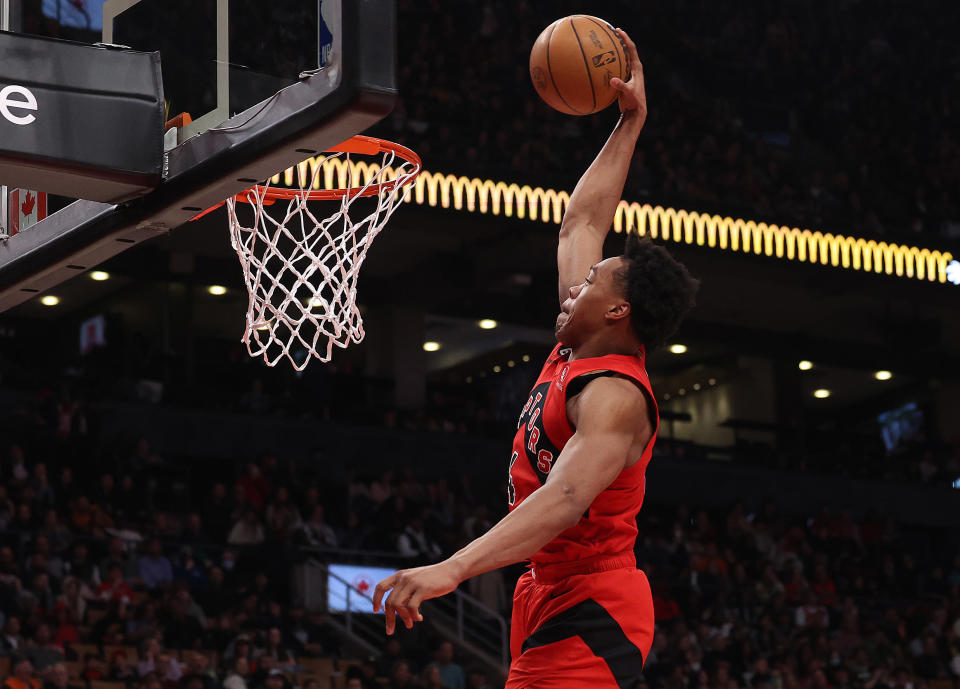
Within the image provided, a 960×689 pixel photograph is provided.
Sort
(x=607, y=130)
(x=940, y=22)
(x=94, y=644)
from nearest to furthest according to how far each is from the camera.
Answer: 1. (x=94, y=644)
2. (x=607, y=130)
3. (x=940, y=22)

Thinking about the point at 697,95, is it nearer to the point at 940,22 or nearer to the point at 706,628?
the point at 940,22

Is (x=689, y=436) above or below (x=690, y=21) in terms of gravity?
below

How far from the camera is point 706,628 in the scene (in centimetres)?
1540

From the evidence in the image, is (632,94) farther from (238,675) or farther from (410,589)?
(238,675)

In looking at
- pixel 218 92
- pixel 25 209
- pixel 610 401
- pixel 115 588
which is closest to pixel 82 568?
pixel 115 588

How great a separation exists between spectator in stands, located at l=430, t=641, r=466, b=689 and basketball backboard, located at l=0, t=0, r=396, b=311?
8453 millimetres

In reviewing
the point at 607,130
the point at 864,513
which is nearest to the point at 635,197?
the point at 607,130

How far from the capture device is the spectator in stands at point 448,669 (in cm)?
1262

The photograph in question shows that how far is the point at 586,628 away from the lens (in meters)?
3.50

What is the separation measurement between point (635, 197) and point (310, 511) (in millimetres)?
5242

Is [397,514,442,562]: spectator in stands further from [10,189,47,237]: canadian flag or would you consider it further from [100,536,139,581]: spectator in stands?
[10,189,47,237]: canadian flag

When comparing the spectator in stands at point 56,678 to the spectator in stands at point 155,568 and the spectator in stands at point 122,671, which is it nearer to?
the spectator in stands at point 122,671

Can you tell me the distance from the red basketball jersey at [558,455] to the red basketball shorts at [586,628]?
1.7 inches

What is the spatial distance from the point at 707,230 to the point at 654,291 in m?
14.5
